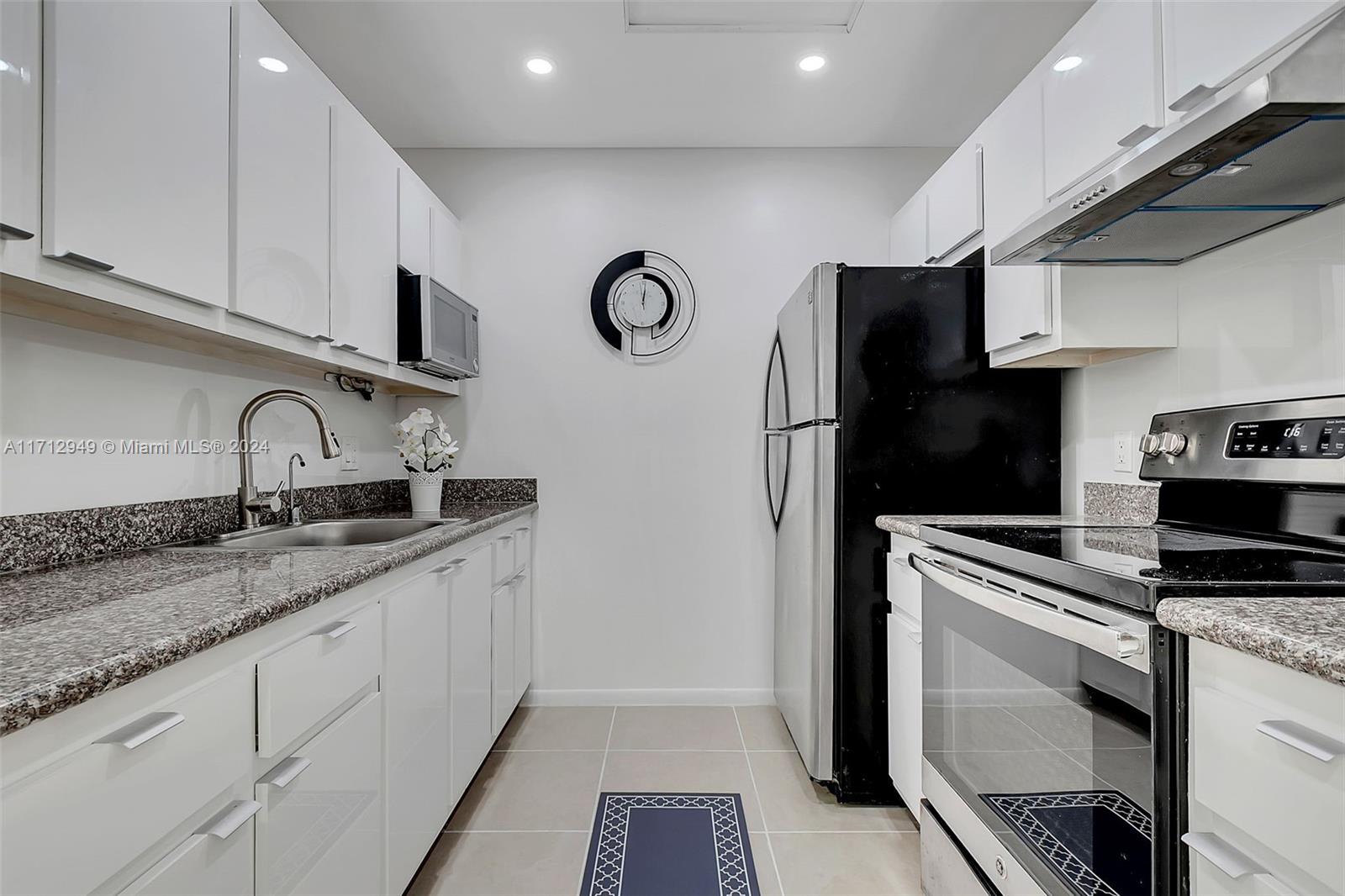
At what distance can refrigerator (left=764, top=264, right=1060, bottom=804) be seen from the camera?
2.15 metres

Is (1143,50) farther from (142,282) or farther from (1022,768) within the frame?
(142,282)

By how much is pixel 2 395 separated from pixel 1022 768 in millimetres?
2070

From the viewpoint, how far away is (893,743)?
2.06 meters

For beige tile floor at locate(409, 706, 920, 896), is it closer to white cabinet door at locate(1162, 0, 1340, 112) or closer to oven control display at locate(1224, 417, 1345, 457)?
oven control display at locate(1224, 417, 1345, 457)

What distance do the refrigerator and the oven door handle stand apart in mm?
515

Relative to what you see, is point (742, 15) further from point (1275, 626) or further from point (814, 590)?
point (1275, 626)

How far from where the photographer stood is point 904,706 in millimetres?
1960

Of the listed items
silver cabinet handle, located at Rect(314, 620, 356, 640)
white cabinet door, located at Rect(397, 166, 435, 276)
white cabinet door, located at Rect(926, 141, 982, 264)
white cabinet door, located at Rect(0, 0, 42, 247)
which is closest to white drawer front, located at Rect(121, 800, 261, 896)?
silver cabinet handle, located at Rect(314, 620, 356, 640)

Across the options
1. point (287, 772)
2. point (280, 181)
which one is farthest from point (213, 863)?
point (280, 181)

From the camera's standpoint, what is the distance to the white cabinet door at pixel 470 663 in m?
1.93

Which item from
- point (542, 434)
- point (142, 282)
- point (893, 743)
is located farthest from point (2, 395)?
point (893, 743)

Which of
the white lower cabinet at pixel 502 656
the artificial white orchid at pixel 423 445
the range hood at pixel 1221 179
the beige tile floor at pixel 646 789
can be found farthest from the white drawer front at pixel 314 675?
the range hood at pixel 1221 179

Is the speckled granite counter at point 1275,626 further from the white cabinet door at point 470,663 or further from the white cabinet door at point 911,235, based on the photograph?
the white cabinet door at point 911,235

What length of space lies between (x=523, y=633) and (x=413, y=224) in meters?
1.71
